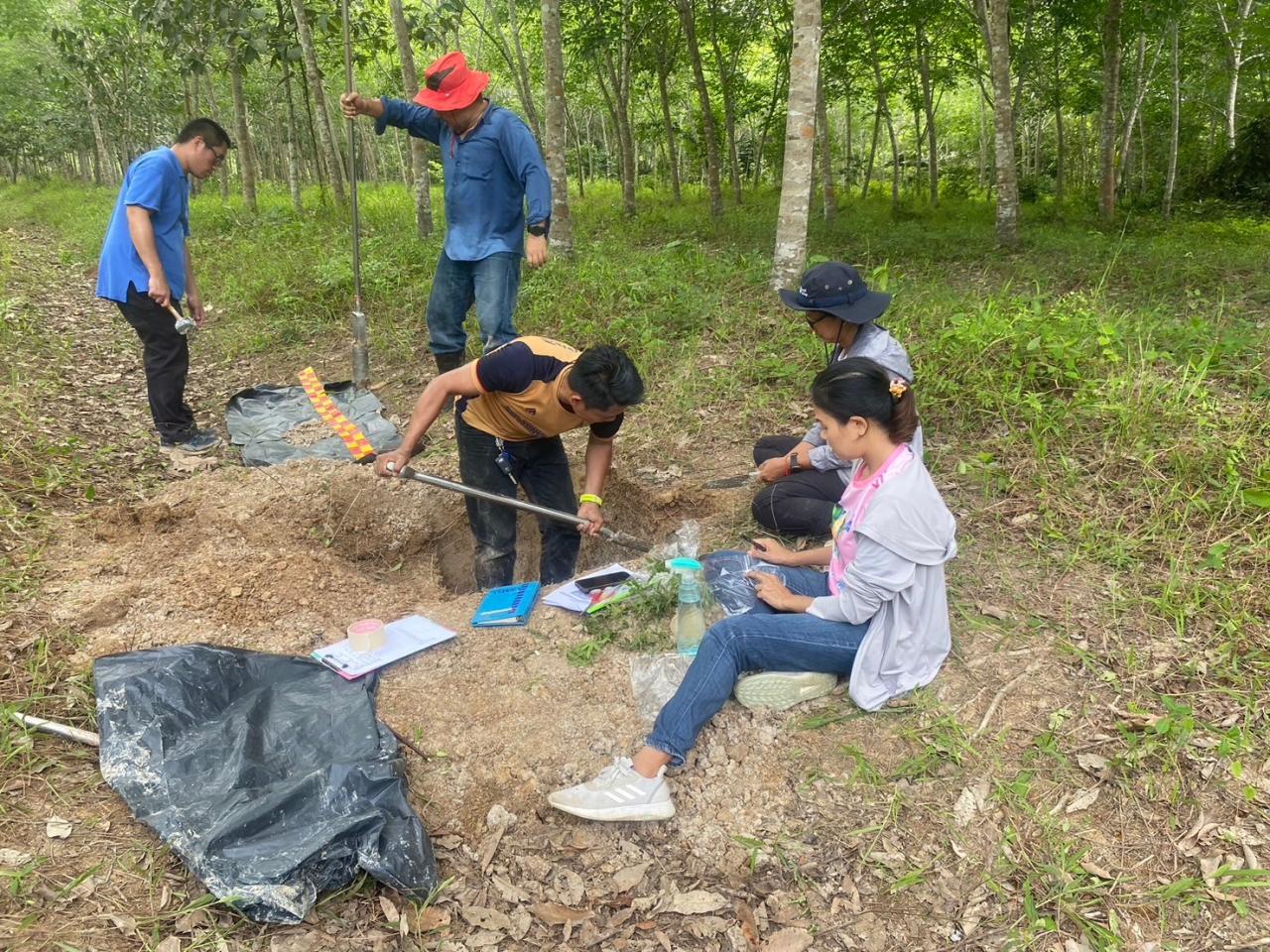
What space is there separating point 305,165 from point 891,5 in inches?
1000

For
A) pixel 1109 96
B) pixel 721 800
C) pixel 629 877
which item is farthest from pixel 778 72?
pixel 629 877

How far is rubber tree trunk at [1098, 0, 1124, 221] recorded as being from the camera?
975 cm

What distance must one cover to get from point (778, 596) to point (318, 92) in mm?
10248

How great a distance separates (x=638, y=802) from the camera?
236cm

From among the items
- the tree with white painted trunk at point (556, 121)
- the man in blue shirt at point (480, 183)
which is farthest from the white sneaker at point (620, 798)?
the tree with white painted trunk at point (556, 121)

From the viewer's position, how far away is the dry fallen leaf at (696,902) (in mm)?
2193

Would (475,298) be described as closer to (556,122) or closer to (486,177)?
(486,177)

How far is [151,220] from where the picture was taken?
4.54 meters

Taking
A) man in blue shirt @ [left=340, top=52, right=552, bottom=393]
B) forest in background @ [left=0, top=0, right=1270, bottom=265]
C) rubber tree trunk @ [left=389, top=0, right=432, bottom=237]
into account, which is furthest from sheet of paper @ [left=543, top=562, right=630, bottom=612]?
rubber tree trunk @ [left=389, top=0, right=432, bottom=237]

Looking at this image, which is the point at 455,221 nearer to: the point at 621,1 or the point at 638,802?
the point at 638,802

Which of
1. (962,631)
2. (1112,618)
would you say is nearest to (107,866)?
(962,631)

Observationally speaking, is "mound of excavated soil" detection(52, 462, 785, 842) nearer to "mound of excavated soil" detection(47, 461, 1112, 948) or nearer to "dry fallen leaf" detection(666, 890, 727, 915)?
"mound of excavated soil" detection(47, 461, 1112, 948)

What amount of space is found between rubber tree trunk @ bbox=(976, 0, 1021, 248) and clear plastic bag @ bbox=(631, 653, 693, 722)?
753 centimetres

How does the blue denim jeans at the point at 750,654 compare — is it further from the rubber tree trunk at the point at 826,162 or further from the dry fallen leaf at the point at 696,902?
the rubber tree trunk at the point at 826,162
